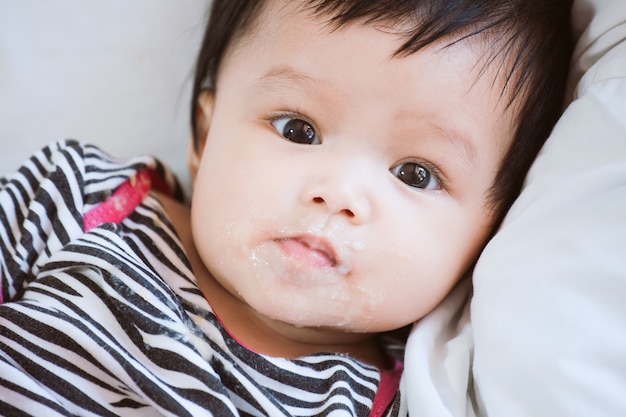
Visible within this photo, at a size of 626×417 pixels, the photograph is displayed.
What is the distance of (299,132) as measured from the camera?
0.95 meters

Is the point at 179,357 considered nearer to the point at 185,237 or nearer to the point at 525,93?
the point at 185,237

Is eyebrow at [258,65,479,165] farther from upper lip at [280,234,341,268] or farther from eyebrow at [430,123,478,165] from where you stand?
upper lip at [280,234,341,268]

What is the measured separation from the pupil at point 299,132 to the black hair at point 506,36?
145 millimetres

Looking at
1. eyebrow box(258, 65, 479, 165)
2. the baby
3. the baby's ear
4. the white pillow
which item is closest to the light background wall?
the baby's ear

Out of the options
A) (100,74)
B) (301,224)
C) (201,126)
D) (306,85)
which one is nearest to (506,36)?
(306,85)

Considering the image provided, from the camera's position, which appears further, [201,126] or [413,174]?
[201,126]

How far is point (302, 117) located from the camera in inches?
37.2

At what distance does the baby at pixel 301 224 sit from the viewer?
0.86m

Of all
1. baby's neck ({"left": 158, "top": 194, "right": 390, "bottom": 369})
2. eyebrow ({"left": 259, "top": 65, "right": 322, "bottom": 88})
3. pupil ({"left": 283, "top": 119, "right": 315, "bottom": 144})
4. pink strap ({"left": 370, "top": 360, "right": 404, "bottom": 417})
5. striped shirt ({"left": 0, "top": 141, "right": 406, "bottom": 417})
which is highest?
eyebrow ({"left": 259, "top": 65, "right": 322, "bottom": 88})

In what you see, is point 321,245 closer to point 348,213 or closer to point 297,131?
point 348,213

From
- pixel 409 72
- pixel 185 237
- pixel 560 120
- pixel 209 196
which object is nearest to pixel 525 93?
pixel 560 120

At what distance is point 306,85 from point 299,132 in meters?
0.07

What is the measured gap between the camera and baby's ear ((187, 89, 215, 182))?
Result: 3.73 feet

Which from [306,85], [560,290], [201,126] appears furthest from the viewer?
[201,126]
